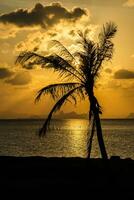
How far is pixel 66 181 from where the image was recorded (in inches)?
772

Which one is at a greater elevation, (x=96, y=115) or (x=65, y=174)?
(x=96, y=115)

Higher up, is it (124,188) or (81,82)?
(81,82)

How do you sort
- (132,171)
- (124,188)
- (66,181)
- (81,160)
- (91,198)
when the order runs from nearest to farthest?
(91,198)
(124,188)
(66,181)
(132,171)
(81,160)

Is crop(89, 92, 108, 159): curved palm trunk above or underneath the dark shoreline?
above

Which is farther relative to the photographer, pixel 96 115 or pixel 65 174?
pixel 65 174

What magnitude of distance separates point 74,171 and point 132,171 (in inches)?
102

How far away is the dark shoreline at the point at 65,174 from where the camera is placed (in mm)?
18672

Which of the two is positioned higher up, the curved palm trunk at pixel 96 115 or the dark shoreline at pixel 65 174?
the curved palm trunk at pixel 96 115

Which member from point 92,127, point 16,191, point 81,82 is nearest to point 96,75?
point 81,82

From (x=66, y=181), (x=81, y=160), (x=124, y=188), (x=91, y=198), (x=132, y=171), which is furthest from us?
(x=81, y=160)

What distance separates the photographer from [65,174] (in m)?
21.4

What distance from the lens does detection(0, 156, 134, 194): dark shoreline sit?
61.3ft

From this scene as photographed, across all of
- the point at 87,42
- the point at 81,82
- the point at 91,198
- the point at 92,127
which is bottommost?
the point at 91,198

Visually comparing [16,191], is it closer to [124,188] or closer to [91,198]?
[91,198]
